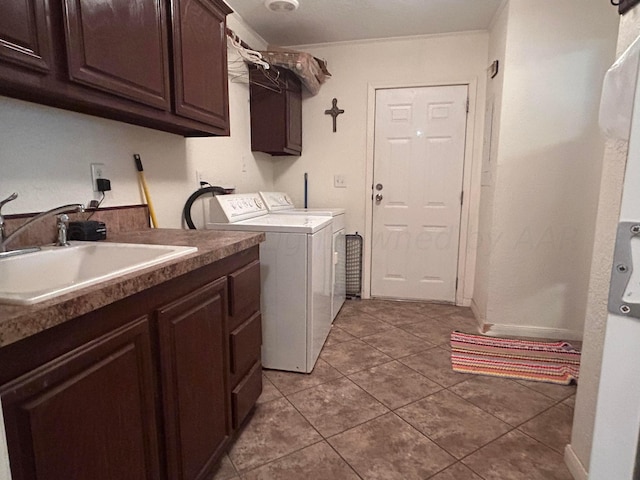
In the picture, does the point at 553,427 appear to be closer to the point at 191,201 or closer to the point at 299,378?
the point at 299,378

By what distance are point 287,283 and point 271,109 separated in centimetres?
157

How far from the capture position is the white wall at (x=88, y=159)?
1.14m

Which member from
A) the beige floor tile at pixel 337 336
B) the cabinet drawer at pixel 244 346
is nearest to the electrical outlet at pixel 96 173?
the cabinet drawer at pixel 244 346

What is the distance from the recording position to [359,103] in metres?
3.25

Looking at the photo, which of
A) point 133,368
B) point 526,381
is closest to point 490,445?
point 526,381

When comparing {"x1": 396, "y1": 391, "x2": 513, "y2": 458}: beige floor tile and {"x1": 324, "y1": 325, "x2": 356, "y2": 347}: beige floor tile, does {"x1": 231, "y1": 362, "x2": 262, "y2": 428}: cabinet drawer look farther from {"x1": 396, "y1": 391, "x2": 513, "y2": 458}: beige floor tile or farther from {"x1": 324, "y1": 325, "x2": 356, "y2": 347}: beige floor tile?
{"x1": 324, "y1": 325, "x2": 356, "y2": 347}: beige floor tile

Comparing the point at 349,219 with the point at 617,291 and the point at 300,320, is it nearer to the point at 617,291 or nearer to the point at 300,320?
the point at 300,320

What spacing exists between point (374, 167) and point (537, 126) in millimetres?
1328

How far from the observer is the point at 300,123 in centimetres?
333

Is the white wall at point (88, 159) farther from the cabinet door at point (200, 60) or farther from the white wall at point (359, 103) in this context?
the white wall at point (359, 103)

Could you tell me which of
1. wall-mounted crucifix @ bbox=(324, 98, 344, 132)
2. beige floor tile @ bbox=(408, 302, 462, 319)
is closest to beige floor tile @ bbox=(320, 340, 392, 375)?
beige floor tile @ bbox=(408, 302, 462, 319)

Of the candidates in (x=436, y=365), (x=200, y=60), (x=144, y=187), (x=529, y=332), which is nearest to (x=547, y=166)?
(x=529, y=332)

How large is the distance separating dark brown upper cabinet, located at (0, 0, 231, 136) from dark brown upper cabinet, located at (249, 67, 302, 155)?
101 cm

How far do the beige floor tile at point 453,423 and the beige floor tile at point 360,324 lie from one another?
2.87ft
